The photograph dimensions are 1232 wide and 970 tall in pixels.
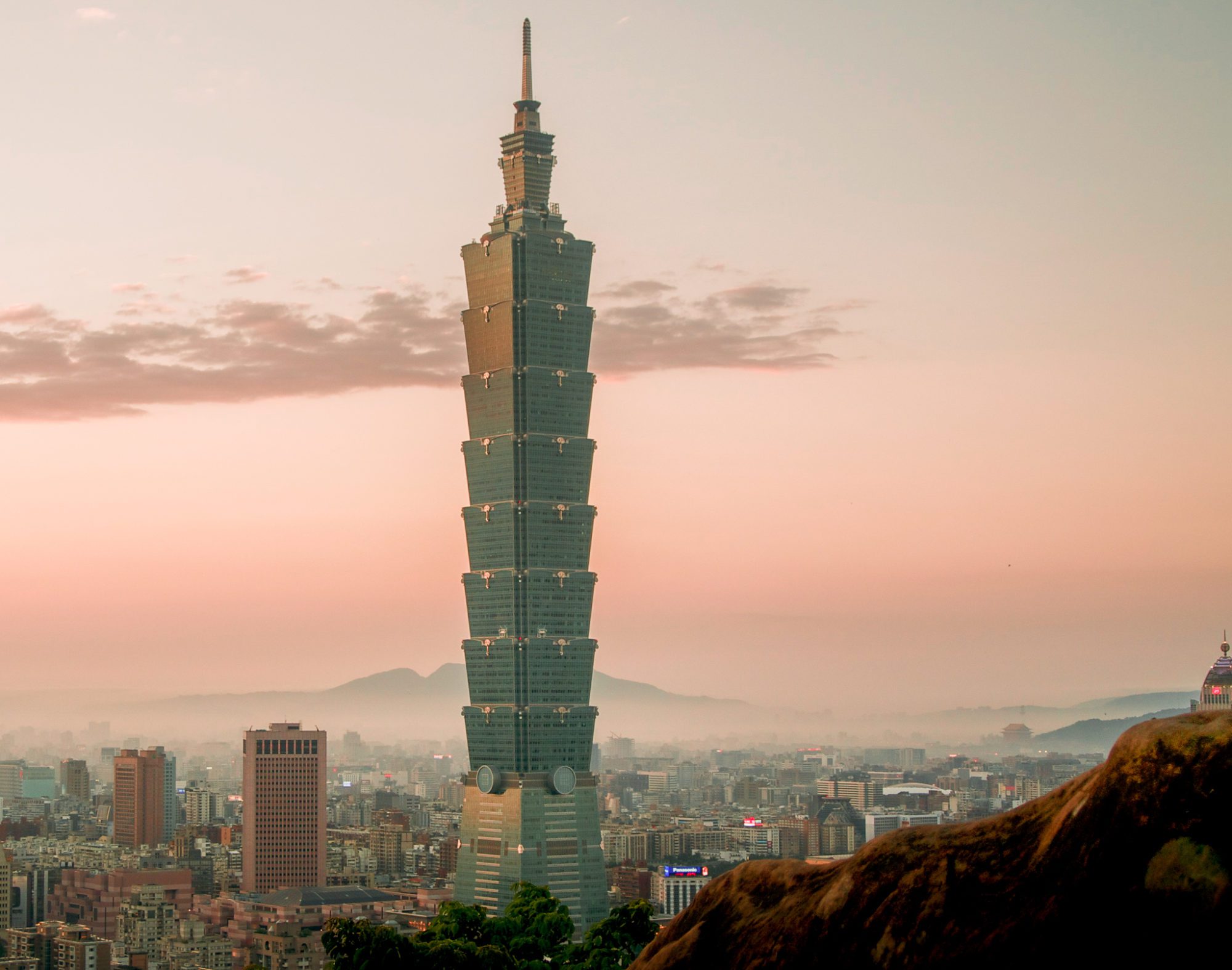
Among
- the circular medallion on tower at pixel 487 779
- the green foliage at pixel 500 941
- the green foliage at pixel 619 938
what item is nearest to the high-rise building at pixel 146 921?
the circular medallion on tower at pixel 487 779

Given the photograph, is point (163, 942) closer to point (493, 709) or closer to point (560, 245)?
point (493, 709)

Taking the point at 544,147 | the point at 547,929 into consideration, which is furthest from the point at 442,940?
the point at 544,147

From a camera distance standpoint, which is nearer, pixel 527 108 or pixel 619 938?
pixel 619 938

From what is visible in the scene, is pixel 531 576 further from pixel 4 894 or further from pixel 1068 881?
pixel 1068 881

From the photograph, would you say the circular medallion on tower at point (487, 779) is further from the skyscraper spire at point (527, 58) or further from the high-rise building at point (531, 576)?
the skyscraper spire at point (527, 58)

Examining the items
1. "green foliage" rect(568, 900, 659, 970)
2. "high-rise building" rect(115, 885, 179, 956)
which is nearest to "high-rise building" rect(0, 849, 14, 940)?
"high-rise building" rect(115, 885, 179, 956)

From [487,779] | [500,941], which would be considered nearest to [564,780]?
[487,779]
